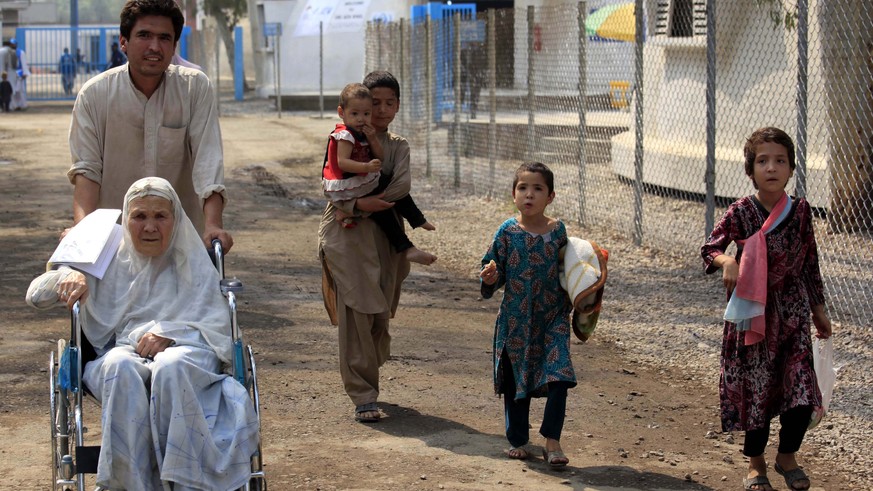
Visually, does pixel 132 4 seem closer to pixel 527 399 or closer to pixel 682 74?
pixel 527 399

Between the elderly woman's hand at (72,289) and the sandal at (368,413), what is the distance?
1876 millimetres

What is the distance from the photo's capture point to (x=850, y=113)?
10.9 metres

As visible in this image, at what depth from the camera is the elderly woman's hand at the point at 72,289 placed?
4180mm

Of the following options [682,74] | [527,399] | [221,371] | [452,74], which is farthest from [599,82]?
[221,371]

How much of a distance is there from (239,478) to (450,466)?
53.2 inches

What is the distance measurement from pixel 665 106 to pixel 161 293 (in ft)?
33.9

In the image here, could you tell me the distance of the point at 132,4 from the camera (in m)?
4.73

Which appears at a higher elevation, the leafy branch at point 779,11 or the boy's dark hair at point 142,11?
the leafy branch at point 779,11

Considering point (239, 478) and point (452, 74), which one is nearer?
point (239, 478)

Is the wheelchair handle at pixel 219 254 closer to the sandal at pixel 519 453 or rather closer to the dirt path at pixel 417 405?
the dirt path at pixel 417 405

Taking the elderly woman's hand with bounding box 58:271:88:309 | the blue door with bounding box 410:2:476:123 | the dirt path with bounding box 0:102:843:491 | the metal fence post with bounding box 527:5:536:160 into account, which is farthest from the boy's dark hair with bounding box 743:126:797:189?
the blue door with bounding box 410:2:476:123

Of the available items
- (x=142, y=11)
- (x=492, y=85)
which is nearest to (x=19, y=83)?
(x=492, y=85)

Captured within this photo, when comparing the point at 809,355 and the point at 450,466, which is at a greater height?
the point at 809,355

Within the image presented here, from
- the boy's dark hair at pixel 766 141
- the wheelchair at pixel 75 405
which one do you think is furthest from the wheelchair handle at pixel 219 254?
the boy's dark hair at pixel 766 141
